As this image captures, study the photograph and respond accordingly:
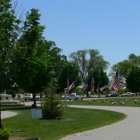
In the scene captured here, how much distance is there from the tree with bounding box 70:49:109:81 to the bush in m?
83.9

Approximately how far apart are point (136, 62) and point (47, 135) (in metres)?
112

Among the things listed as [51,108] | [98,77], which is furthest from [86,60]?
[51,108]

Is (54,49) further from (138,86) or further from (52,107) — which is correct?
(52,107)

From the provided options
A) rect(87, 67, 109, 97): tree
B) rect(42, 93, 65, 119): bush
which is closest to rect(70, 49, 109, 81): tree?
rect(87, 67, 109, 97): tree

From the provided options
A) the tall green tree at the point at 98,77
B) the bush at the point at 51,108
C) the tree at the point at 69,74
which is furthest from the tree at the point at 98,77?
the bush at the point at 51,108

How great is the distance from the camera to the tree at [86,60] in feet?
366

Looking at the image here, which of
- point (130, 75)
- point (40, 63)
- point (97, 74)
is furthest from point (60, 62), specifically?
point (40, 63)

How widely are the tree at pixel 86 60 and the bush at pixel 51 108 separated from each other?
3303 inches

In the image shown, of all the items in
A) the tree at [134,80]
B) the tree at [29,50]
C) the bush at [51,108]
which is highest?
the tree at [134,80]

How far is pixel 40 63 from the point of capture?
57.2 ft

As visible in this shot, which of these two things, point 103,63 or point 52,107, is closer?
point 52,107

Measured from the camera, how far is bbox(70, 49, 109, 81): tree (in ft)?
366

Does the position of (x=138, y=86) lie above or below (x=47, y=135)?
above

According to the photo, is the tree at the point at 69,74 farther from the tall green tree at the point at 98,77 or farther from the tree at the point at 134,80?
the tree at the point at 134,80
